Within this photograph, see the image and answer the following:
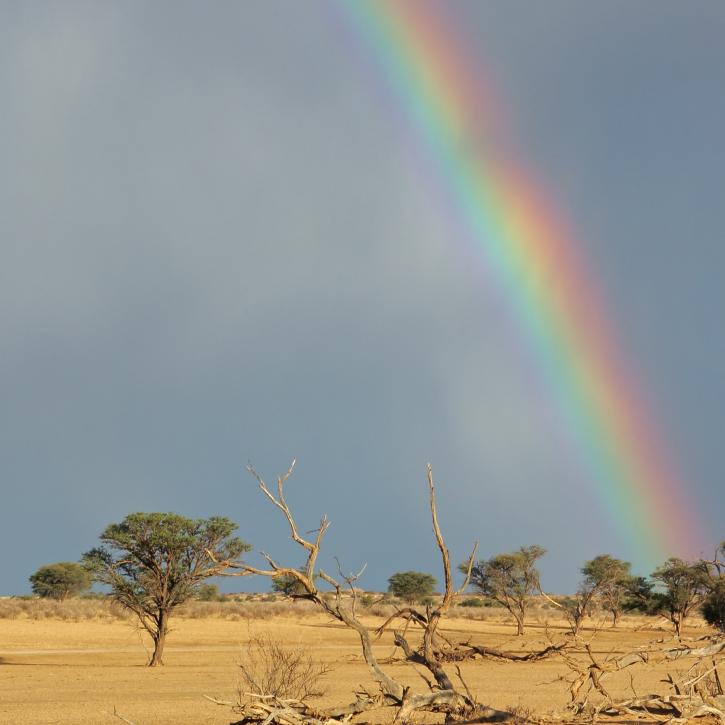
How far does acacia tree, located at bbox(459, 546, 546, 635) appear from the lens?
6631 centimetres

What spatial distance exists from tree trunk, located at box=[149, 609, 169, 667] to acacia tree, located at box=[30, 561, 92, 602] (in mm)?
68966

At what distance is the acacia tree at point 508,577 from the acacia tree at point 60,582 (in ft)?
175

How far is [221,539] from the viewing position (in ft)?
119

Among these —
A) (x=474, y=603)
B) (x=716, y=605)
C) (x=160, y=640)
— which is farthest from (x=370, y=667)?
(x=474, y=603)

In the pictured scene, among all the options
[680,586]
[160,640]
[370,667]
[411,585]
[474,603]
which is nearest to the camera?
A: [370,667]

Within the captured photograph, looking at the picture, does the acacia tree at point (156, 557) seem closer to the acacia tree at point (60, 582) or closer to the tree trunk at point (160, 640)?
the tree trunk at point (160, 640)

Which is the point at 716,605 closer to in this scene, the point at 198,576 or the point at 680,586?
the point at 680,586

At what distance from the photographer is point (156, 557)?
117 feet

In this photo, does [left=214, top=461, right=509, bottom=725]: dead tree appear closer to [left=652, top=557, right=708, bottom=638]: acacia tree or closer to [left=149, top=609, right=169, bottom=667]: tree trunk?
[left=149, top=609, right=169, bottom=667]: tree trunk

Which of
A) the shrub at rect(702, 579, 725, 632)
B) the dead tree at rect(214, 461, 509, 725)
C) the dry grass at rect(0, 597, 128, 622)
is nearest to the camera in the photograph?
the dead tree at rect(214, 461, 509, 725)

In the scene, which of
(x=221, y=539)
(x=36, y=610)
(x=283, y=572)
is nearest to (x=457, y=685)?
Answer: (x=221, y=539)

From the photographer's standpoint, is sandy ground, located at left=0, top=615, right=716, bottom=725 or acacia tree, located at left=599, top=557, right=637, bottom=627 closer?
sandy ground, located at left=0, top=615, right=716, bottom=725

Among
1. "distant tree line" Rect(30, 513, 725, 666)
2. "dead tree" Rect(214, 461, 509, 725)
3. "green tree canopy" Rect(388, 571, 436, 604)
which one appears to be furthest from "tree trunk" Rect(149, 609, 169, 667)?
"green tree canopy" Rect(388, 571, 436, 604)

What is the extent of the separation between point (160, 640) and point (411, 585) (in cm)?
6426
